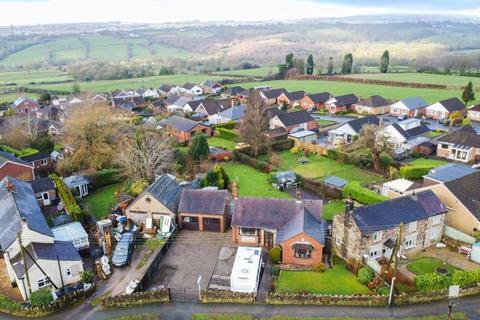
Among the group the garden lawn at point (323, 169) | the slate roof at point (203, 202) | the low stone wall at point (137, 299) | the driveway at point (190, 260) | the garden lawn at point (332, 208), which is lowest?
the driveway at point (190, 260)

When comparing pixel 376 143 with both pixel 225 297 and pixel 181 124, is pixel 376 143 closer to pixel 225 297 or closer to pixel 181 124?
pixel 225 297

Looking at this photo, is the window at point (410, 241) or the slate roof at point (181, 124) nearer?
the window at point (410, 241)

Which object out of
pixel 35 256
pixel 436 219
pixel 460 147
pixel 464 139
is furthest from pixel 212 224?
pixel 464 139

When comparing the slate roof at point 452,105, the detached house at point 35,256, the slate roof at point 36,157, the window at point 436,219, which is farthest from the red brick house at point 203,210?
the slate roof at point 452,105

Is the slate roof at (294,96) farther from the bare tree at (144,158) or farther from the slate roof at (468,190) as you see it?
the slate roof at (468,190)

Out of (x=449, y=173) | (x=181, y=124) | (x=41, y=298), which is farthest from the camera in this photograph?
(x=181, y=124)

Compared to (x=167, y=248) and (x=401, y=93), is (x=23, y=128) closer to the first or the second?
(x=167, y=248)

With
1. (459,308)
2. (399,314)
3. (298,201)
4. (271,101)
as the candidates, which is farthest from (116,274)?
(271,101)

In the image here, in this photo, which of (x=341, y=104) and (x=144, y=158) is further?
(x=341, y=104)
